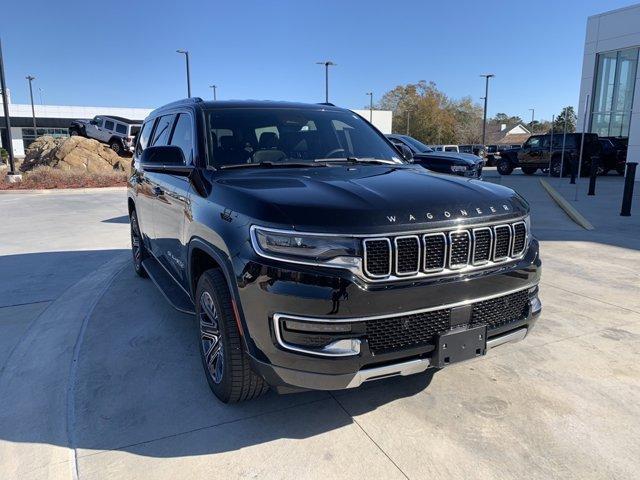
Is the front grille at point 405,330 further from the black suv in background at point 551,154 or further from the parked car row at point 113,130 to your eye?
the parked car row at point 113,130

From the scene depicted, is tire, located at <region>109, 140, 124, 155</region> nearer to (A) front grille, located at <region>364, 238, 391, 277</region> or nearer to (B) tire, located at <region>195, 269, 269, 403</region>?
(B) tire, located at <region>195, 269, 269, 403</region>

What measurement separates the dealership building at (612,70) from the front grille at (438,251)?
74.2ft

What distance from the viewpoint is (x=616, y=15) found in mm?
23188

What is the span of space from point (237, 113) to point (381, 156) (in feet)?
3.97

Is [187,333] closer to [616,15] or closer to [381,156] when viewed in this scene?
[381,156]

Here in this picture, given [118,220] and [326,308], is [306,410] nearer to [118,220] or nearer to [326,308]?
[326,308]

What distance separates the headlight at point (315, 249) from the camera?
2.41m

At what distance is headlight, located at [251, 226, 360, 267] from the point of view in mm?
2412

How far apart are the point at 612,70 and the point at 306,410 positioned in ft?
90.8

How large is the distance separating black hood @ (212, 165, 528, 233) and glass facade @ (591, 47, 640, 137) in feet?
83.0

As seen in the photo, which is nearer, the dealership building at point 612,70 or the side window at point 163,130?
the side window at point 163,130

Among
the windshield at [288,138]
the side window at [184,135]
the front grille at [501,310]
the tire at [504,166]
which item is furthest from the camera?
the tire at [504,166]

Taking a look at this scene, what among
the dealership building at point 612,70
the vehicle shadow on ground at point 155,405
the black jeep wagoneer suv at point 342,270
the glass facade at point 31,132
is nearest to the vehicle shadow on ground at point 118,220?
the vehicle shadow on ground at point 155,405

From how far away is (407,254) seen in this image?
8.17 ft
